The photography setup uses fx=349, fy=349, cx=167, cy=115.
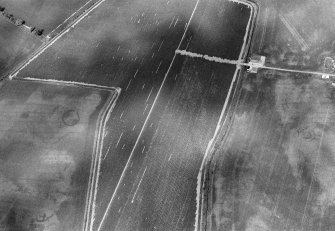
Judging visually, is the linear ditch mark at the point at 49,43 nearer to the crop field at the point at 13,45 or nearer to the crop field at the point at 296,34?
the crop field at the point at 13,45

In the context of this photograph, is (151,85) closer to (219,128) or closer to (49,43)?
(219,128)

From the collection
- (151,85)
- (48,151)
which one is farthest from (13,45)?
(151,85)

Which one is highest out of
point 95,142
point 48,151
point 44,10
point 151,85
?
point 44,10

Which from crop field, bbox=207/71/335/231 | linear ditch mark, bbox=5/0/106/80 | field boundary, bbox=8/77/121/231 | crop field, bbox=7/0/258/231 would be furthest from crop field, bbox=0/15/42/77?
crop field, bbox=207/71/335/231

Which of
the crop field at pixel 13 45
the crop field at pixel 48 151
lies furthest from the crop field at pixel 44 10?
the crop field at pixel 48 151

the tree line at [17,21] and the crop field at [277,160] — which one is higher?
the tree line at [17,21]

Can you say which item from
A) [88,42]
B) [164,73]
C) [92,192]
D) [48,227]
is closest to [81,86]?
[88,42]

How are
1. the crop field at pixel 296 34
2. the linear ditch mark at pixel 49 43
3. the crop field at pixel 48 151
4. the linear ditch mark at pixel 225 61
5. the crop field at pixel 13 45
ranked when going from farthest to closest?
the crop field at pixel 13 45
the linear ditch mark at pixel 49 43
the crop field at pixel 296 34
the linear ditch mark at pixel 225 61
the crop field at pixel 48 151
